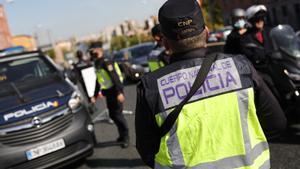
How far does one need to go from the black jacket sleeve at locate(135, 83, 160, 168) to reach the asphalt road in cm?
332

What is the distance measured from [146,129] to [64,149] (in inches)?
159

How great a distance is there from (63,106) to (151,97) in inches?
165

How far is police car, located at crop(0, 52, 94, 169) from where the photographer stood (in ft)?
18.6

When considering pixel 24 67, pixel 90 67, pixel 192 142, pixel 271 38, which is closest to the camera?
pixel 192 142

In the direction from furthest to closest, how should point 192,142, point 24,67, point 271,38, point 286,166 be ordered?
point 24,67
point 271,38
point 286,166
point 192,142

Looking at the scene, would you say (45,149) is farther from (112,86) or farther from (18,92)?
(112,86)

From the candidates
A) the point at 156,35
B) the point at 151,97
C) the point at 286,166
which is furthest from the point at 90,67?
the point at 151,97

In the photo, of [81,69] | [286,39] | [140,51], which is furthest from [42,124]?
[140,51]

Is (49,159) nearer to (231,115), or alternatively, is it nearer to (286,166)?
(286,166)

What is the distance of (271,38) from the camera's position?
6.25 m

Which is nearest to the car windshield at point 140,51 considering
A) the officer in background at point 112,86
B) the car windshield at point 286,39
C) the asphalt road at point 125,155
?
the asphalt road at point 125,155

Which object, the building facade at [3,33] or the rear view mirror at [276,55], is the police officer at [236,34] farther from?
the building facade at [3,33]

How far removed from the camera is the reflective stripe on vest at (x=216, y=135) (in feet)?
6.44

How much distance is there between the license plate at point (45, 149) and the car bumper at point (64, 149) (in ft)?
0.12
